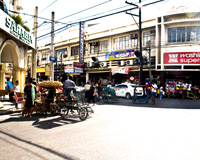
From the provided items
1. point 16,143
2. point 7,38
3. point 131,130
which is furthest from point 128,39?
point 16,143

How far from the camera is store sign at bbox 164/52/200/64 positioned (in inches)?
937

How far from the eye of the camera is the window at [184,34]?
24.2m

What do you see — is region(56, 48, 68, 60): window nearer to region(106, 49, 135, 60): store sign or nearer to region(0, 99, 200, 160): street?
region(106, 49, 135, 60): store sign

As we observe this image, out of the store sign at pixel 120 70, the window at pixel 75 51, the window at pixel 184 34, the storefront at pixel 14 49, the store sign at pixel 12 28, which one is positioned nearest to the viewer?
the store sign at pixel 12 28


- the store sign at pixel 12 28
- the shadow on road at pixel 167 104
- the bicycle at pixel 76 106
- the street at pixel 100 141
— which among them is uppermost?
the store sign at pixel 12 28

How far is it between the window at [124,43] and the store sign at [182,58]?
18.1 ft

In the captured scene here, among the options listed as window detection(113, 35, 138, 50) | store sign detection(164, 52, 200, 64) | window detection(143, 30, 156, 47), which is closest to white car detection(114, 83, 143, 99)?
store sign detection(164, 52, 200, 64)

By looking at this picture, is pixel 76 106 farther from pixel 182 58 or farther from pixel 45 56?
pixel 45 56

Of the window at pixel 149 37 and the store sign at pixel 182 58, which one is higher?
the window at pixel 149 37

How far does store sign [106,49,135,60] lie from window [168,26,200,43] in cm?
532

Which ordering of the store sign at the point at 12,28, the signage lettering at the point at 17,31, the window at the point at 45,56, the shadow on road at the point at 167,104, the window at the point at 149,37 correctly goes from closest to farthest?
the store sign at the point at 12,28 < the signage lettering at the point at 17,31 < the shadow on road at the point at 167,104 < the window at the point at 149,37 < the window at the point at 45,56

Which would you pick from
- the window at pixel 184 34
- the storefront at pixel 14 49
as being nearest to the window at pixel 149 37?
the window at pixel 184 34

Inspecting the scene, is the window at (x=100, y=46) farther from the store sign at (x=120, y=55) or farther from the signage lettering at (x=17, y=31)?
the signage lettering at (x=17, y=31)

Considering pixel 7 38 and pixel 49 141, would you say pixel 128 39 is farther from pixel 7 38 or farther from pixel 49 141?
pixel 49 141
